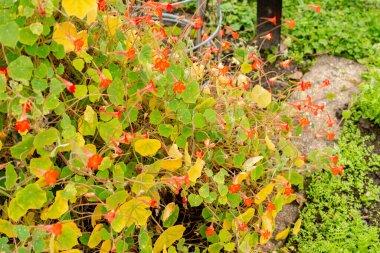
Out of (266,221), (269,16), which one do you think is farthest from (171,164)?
(269,16)

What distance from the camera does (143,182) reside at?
162 cm

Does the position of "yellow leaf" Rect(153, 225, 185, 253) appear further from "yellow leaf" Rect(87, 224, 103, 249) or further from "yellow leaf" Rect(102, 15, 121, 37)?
"yellow leaf" Rect(102, 15, 121, 37)

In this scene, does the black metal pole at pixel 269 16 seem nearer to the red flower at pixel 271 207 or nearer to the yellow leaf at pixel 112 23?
the red flower at pixel 271 207

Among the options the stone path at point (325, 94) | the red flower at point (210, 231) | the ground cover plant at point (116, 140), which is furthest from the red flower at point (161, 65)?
the stone path at point (325, 94)

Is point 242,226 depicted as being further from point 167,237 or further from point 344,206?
point 344,206

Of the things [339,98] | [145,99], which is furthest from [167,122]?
[339,98]

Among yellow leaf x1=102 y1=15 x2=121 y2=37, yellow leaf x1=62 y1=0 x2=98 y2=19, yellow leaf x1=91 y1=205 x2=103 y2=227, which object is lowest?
yellow leaf x1=91 y1=205 x2=103 y2=227

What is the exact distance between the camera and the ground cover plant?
1486 mm

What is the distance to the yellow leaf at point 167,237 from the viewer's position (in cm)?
178

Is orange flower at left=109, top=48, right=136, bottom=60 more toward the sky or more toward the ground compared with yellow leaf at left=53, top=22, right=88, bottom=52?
more toward the ground

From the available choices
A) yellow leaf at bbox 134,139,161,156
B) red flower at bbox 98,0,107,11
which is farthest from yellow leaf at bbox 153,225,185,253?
red flower at bbox 98,0,107,11

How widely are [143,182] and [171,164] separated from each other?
4.9 inches

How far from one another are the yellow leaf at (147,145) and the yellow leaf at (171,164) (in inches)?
2.1

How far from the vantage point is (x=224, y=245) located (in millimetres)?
1936
